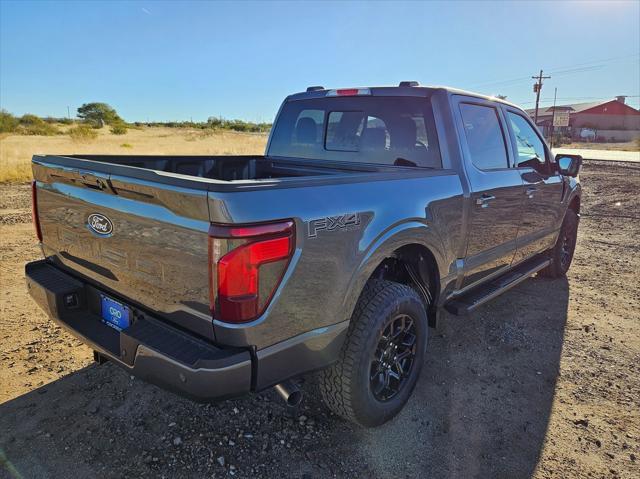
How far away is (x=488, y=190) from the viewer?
340 centimetres

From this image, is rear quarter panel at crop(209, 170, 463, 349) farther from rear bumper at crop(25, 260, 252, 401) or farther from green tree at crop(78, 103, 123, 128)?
green tree at crop(78, 103, 123, 128)

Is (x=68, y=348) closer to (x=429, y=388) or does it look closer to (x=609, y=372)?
(x=429, y=388)

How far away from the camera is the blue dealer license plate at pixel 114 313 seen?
2.30 m

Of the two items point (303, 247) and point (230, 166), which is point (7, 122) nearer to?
point (230, 166)

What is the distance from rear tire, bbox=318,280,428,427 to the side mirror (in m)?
2.67

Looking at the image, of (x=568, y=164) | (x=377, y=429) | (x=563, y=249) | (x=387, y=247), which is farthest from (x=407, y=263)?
(x=563, y=249)

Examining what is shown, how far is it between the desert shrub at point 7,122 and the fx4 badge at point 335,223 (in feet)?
147

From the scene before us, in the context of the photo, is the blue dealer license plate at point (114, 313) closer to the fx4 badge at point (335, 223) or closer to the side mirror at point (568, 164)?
the fx4 badge at point (335, 223)

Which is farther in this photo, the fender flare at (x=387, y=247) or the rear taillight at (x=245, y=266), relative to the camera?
the fender flare at (x=387, y=247)

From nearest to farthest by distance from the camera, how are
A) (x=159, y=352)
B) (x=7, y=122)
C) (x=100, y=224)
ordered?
1. (x=159, y=352)
2. (x=100, y=224)
3. (x=7, y=122)

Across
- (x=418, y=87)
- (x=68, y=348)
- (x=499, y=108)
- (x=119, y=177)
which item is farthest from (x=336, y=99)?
(x=68, y=348)

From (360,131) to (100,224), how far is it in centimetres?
207

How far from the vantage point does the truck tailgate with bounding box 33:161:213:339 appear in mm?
1862

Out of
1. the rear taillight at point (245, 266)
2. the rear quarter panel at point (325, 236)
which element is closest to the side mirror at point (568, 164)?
the rear quarter panel at point (325, 236)
